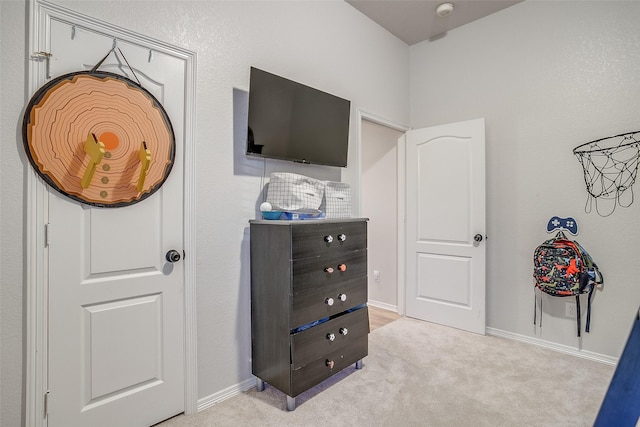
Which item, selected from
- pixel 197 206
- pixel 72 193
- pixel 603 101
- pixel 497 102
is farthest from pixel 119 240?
pixel 603 101

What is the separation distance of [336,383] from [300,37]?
252 cm

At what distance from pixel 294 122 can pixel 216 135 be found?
0.55 meters

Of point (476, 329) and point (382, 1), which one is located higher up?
point (382, 1)

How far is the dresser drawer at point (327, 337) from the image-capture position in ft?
6.14

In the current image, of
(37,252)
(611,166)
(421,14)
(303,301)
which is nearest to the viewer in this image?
(37,252)

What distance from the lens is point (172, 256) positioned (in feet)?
5.86

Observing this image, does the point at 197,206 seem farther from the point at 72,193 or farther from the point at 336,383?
the point at 336,383

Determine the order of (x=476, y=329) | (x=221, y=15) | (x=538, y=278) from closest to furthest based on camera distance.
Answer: (x=221, y=15), (x=538, y=278), (x=476, y=329)

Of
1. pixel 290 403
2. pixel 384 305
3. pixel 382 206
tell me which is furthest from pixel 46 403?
pixel 382 206

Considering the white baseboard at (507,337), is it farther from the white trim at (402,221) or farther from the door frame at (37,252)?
the door frame at (37,252)

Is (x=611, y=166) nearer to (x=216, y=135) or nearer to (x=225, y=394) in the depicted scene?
(x=216, y=135)

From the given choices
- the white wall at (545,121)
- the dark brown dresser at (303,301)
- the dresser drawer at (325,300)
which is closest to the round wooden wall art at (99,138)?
the dark brown dresser at (303,301)

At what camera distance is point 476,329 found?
3.03 m

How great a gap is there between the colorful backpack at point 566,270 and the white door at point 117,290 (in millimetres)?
2763
